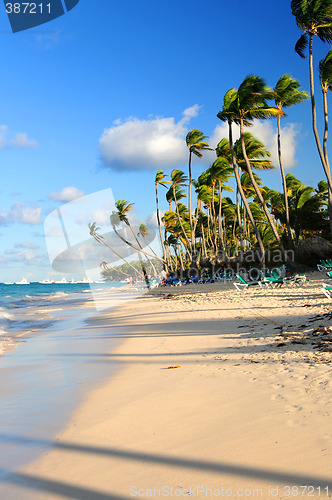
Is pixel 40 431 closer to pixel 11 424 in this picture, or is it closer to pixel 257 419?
pixel 11 424

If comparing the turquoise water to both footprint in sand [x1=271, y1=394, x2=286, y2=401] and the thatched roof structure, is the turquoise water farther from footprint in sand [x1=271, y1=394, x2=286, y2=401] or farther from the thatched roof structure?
the thatched roof structure

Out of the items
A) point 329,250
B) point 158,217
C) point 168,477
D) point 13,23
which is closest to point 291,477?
point 168,477

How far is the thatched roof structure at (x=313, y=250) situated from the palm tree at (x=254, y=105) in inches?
122

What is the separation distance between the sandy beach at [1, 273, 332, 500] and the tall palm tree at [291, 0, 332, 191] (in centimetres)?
1780

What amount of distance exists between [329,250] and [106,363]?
22.0 metres

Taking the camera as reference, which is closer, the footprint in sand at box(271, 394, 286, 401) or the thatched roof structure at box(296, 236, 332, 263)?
the footprint in sand at box(271, 394, 286, 401)

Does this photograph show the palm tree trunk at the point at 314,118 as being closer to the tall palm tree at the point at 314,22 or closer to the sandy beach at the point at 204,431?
the tall palm tree at the point at 314,22

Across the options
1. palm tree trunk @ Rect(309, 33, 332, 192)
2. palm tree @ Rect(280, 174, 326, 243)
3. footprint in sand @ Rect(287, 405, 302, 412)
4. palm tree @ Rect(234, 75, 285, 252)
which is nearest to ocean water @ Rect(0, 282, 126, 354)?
footprint in sand @ Rect(287, 405, 302, 412)

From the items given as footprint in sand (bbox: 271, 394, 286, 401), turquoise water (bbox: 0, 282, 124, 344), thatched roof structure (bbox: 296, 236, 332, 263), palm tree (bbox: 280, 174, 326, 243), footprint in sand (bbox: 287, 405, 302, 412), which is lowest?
turquoise water (bbox: 0, 282, 124, 344)

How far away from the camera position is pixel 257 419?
3285 mm

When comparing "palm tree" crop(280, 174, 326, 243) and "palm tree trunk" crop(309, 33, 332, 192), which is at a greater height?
"palm tree trunk" crop(309, 33, 332, 192)

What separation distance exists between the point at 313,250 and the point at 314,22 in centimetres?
1359

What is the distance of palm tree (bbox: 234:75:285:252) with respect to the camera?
22734 mm

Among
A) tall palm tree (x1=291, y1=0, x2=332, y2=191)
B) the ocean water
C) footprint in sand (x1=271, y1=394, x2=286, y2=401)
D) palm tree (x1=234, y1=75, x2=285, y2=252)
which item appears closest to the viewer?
footprint in sand (x1=271, y1=394, x2=286, y2=401)
